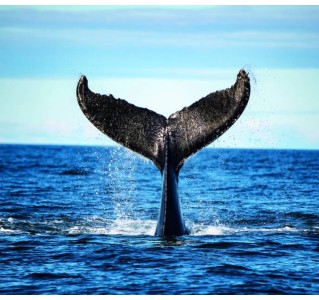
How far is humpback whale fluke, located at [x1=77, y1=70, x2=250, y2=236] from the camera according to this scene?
12.4 m

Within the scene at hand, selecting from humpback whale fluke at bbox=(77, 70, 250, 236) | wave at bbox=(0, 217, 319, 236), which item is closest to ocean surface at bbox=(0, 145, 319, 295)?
wave at bbox=(0, 217, 319, 236)

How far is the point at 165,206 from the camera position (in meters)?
12.7

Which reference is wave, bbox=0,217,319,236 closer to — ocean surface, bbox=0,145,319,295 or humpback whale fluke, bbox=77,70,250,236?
ocean surface, bbox=0,145,319,295

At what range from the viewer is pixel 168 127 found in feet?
43.3

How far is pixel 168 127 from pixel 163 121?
0.15 meters

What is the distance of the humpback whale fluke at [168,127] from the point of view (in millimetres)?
12445

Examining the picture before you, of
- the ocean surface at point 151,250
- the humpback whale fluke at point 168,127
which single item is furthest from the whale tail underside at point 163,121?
the ocean surface at point 151,250

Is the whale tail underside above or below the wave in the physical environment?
above

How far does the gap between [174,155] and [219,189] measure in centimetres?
1645

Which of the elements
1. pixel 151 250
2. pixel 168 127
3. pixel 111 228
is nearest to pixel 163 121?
pixel 168 127

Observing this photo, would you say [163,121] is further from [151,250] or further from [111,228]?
[111,228]

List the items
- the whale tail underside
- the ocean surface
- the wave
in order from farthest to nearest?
the wave
the whale tail underside
the ocean surface

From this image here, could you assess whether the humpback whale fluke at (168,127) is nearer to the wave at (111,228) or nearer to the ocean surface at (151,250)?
the ocean surface at (151,250)

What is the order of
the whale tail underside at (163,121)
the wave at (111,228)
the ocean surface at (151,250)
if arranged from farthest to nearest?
the wave at (111,228)
the whale tail underside at (163,121)
the ocean surface at (151,250)
